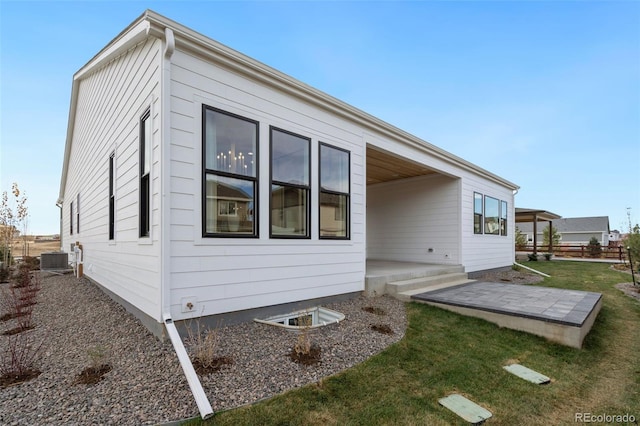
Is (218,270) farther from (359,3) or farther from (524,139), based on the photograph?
(524,139)

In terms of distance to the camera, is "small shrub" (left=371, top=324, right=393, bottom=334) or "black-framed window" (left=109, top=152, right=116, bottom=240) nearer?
"small shrub" (left=371, top=324, right=393, bottom=334)

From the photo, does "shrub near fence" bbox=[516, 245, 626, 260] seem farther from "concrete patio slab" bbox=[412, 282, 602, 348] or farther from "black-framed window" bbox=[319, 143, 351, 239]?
"black-framed window" bbox=[319, 143, 351, 239]

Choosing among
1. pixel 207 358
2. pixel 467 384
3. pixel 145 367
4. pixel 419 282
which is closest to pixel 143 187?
pixel 145 367

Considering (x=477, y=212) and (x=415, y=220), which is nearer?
(x=477, y=212)

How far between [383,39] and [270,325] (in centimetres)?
1225

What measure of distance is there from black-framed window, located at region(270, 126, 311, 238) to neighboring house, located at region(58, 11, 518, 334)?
0.02 m

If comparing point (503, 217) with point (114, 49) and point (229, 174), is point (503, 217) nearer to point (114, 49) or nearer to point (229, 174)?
point (229, 174)

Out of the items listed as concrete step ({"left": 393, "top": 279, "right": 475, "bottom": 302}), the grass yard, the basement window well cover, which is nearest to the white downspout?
the basement window well cover

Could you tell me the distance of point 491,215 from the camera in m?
10.8

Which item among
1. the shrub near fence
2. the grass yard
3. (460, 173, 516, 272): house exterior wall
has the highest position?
(460, 173, 516, 272): house exterior wall

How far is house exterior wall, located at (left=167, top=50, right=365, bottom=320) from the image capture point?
11.4ft

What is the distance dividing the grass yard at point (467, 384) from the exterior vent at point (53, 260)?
1159cm

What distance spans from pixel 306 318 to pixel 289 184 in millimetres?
1974

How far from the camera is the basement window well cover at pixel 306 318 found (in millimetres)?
4266
